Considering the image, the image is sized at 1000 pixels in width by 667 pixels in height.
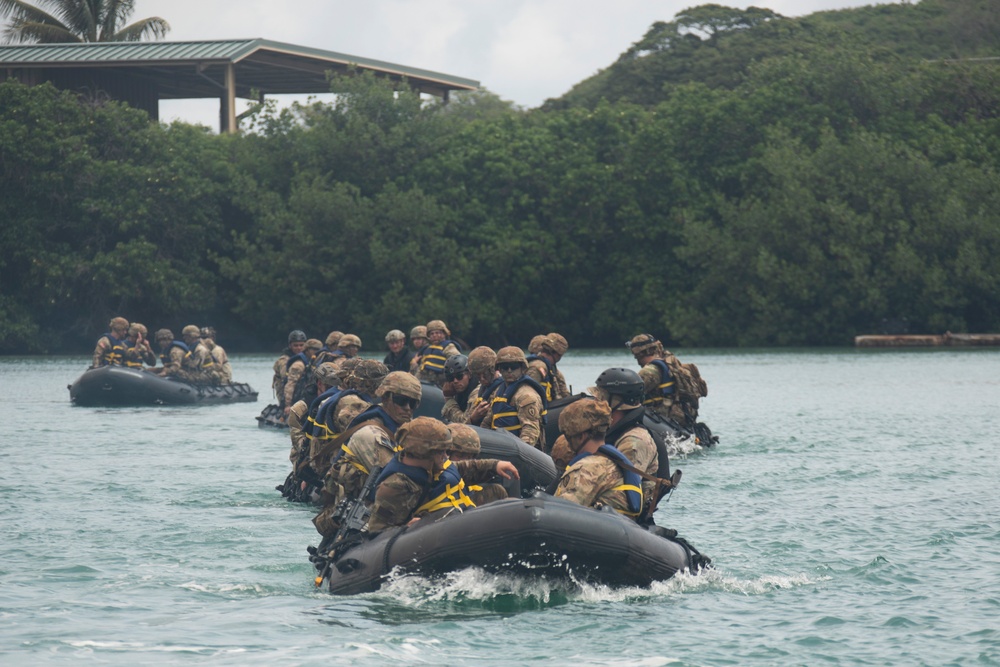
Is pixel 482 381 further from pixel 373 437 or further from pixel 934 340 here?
pixel 934 340

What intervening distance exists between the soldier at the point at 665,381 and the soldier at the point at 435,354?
268cm

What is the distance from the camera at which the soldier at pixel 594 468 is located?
10297 mm

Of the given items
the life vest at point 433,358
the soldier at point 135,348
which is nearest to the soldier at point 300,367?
the life vest at point 433,358

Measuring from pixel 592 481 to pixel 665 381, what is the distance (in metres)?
10.2

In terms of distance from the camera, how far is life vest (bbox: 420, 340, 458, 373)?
20.5 metres

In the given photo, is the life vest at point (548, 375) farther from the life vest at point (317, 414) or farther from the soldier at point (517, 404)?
the life vest at point (317, 414)

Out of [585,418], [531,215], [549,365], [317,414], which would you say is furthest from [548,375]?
[531,215]

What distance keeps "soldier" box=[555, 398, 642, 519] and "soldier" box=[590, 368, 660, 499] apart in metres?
0.28

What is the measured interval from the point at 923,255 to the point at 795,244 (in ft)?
17.1

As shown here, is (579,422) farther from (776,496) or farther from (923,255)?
(923,255)

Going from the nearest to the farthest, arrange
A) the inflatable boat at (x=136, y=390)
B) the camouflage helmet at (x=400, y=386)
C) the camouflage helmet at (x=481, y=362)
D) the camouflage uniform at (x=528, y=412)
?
the camouflage helmet at (x=400, y=386)
the camouflage uniform at (x=528, y=412)
the camouflage helmet at (x=481, y=362)
the inflatable boat at (x=136, y=390)

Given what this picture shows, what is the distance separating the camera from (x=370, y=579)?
1066 centimetres

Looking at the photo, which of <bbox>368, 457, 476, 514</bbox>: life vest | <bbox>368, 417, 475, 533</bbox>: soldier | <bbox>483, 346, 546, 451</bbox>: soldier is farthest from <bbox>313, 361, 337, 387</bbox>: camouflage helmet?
<bbox>368, 457, 476, 514</bbox>: life vest

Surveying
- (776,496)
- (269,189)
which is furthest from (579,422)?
(269,189)
